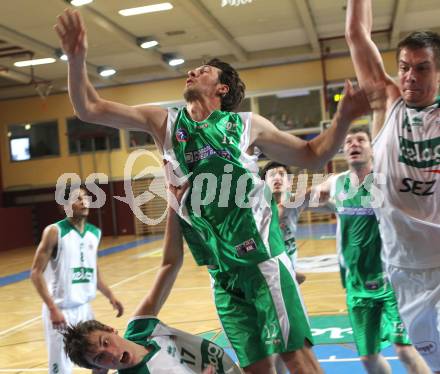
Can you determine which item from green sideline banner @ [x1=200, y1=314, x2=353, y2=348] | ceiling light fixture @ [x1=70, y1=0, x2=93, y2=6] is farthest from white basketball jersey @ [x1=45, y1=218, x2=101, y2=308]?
ceiling light fixture @ [x1=70, y1=0, x2=93, y2=6]

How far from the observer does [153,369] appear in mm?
3014

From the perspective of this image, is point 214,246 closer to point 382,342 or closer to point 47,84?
point 382,342

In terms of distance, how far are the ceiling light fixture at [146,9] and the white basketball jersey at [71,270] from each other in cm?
1012

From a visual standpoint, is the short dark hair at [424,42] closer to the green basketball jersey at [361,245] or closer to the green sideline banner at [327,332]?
the green basketball jersey at [361,245]

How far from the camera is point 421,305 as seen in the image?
3.04m

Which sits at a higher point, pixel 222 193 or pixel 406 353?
pixel 222 193

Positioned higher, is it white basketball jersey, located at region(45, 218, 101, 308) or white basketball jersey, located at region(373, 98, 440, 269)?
white basketball jersey, located at region(373, 98, 440, 269)

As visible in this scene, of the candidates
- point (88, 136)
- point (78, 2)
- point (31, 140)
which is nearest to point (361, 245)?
point (78, 2)

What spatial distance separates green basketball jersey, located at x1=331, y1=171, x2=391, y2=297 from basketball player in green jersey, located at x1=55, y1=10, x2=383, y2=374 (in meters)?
1.60

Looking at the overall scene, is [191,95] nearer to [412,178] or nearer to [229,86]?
[229,86]

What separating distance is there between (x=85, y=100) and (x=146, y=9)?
1259 cm

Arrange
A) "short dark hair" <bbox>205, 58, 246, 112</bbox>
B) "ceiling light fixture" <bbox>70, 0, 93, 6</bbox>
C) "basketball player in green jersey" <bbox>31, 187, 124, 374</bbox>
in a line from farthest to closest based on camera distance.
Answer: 1. "ceiling light fixture" <bbox>70, 0, 93, 6</bbox>
2. "basketball player in green jersey" <bbox>31, 187, 124, 374</bbox>
3. "short dark hair" <bbox>205, 58, 246, 112</bbox>

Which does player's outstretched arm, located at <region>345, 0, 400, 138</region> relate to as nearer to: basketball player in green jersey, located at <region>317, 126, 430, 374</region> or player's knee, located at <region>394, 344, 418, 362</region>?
basketball player in green jersey, located at <region>317, 126, 430, 374</region>

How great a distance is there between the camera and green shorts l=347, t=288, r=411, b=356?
Answer: 14.7ft
